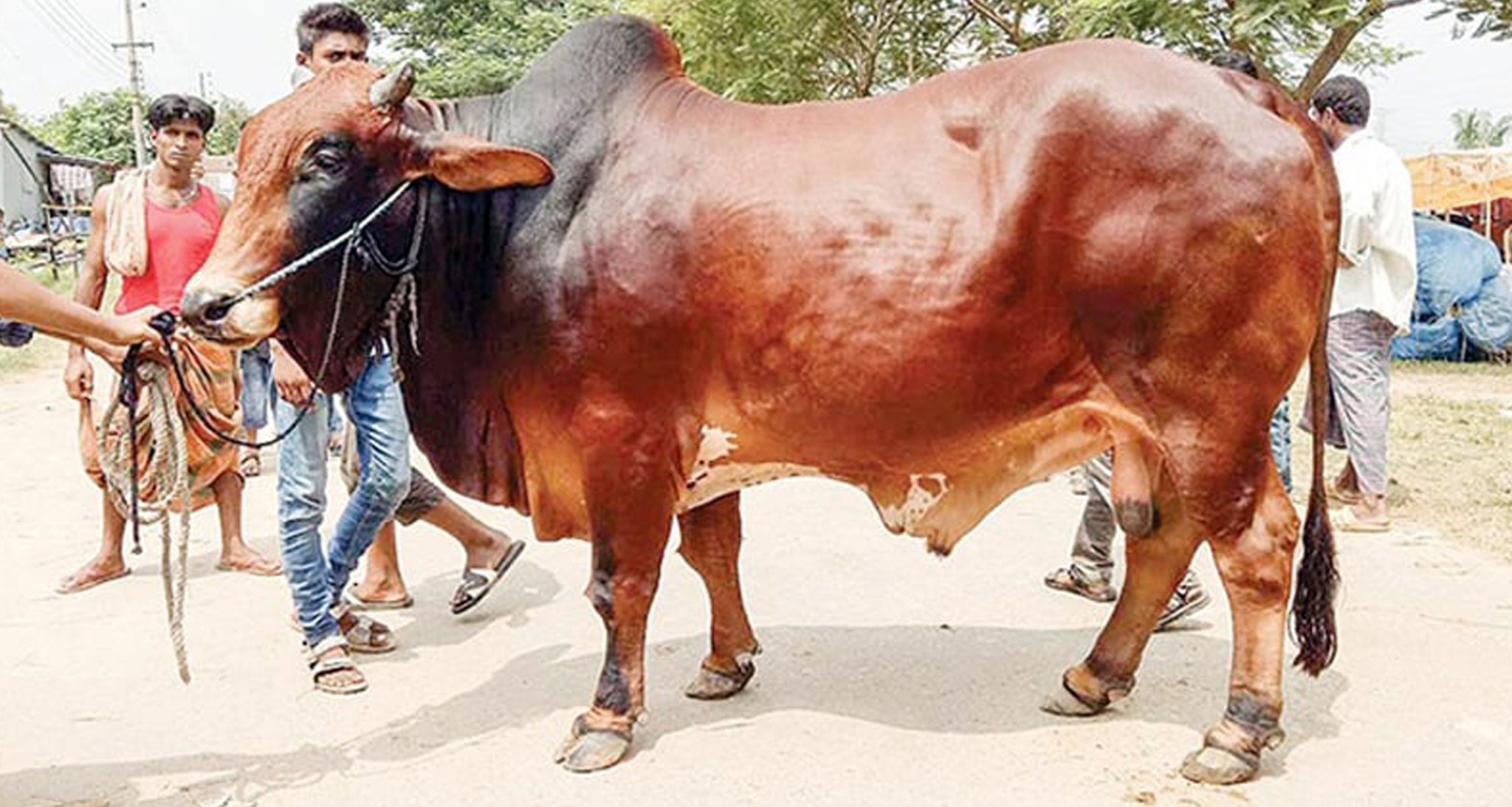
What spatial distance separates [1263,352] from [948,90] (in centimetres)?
107

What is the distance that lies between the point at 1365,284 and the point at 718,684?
398 cm

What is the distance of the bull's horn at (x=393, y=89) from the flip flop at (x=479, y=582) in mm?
2113

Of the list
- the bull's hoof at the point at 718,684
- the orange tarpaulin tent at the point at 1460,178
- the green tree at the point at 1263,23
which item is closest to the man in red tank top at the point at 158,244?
the bull's hoof at the point at 718,684

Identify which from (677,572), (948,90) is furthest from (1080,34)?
(948,90)

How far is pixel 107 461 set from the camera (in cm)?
389

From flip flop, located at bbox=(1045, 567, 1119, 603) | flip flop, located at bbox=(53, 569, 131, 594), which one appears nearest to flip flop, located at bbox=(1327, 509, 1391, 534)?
flip flop, located at bbox=(1045, 567, 1119, 603)

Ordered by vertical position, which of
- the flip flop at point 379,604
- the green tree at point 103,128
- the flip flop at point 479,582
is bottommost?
the green tree at point 103,128

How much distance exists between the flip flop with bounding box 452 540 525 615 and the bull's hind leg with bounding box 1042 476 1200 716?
2143mm

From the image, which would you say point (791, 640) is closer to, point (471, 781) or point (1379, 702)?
point (471, 781)

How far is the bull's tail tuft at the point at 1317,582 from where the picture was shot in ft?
11.9

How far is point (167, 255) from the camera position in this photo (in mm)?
Result: 5203

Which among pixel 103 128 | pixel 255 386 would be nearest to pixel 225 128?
pixel 103 128

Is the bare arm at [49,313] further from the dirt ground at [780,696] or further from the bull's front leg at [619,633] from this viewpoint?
the bull's front leg at [619,633]

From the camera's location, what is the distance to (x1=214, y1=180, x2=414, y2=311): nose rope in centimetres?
316
